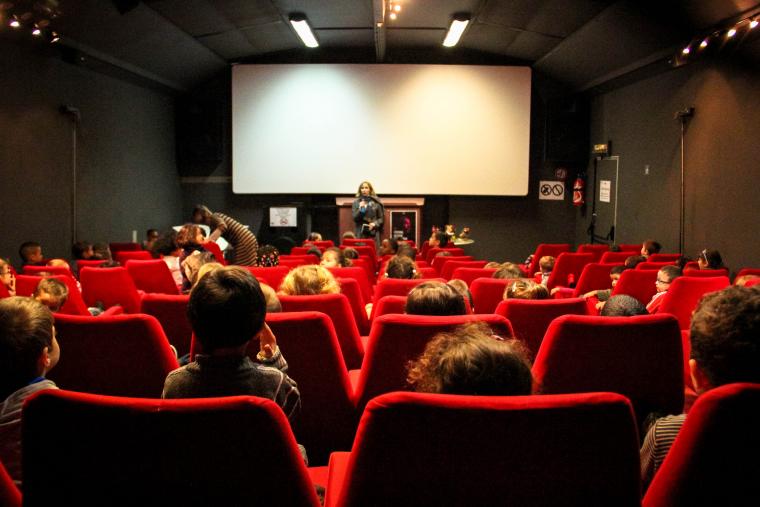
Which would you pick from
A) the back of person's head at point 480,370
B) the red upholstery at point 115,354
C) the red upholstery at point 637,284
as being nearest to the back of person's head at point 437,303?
the red upholstery at point 115,354

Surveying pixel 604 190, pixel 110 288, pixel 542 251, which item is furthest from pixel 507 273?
pixel 604 190

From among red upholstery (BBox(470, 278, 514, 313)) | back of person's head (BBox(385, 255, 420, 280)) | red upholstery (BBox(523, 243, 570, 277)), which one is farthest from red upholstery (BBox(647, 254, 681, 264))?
red upholstery (BBox(470, 278, 514, 313))

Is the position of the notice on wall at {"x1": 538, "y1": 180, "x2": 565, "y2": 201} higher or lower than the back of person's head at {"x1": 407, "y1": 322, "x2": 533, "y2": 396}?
higher

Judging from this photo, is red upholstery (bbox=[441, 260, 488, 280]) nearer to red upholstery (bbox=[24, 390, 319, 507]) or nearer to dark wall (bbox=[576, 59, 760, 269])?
dark wall (bbox=[576, 59, 760, 269])

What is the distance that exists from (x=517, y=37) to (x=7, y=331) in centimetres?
1120

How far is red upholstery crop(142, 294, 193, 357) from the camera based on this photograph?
3100 millimetres

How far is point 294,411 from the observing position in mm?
1677

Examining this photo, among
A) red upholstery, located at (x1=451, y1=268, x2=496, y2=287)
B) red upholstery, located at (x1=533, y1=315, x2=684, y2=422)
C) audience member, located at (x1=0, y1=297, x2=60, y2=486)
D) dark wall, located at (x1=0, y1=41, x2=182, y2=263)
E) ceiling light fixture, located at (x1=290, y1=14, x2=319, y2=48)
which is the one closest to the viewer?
audience member, located at (x1=0, y1=297, x2=60, y2=486)

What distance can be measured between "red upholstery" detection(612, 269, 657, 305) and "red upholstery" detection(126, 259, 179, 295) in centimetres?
329

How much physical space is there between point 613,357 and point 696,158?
7.63 metres

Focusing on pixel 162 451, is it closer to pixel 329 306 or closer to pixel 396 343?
pixel 396 343

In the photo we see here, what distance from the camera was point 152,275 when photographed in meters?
5.21

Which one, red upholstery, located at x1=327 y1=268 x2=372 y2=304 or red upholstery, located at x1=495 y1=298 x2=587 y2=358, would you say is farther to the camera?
red upholstery, located at x1=327 y1=268 x2=372 y2=304

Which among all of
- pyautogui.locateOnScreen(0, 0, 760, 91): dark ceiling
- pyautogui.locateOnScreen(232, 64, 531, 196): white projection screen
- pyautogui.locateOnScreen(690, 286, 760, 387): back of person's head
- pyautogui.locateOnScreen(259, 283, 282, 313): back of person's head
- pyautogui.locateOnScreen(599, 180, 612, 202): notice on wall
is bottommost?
pyautogui.locateOnScreen(259, 283, 282, 313): back of person's head
